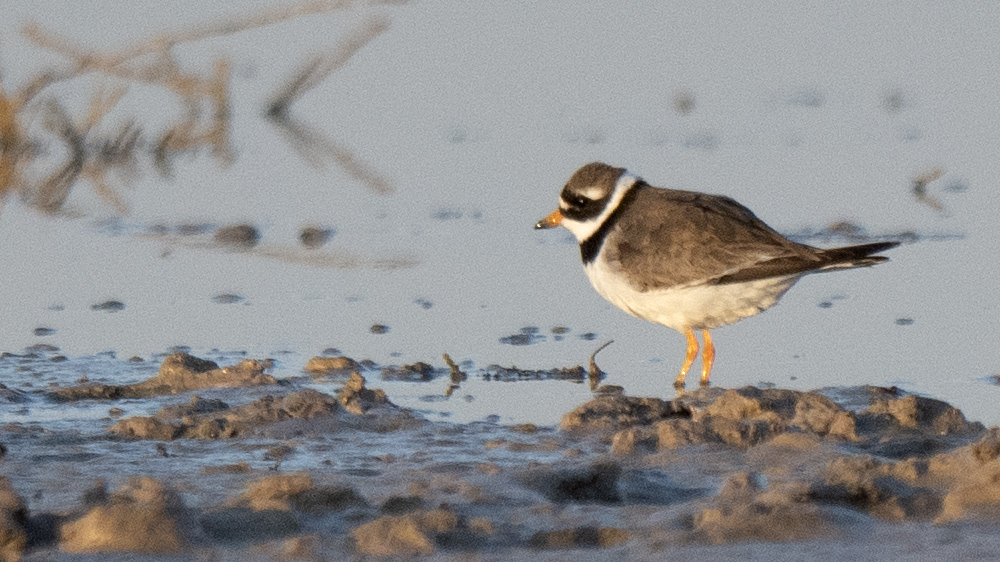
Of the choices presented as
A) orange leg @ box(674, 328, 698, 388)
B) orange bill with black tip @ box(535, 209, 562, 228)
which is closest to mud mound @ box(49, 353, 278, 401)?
orange leg @ box(674, 328, 698, 388)

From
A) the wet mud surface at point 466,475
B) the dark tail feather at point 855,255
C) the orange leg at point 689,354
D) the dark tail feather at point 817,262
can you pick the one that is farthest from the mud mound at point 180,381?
the dark tail feather at point 855,255

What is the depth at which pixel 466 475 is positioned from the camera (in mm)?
4199

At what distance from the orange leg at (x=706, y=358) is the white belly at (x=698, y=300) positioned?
9 cm

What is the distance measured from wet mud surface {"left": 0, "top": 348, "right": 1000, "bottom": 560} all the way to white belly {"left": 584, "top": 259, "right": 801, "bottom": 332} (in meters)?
0.59

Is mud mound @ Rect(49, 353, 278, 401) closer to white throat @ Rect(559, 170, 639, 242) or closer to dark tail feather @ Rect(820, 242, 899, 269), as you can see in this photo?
white throat @ Rect(559, 170, 639, 242)

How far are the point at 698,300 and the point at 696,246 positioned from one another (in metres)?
0.22

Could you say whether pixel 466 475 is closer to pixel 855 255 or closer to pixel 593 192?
pixel 855 255

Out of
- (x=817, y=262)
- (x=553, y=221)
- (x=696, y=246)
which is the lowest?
(x=817, y=262)

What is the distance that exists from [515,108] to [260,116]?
2.02m

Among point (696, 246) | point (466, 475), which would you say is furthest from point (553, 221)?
point (466, 475)

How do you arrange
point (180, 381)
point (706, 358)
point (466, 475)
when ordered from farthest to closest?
1. point (706, 358)
2. point (180, 381)
3. point (466, 475)

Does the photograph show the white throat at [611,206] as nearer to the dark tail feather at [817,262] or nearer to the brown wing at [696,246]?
the brown wing at [696,246]

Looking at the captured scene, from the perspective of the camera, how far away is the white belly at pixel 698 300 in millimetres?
6051

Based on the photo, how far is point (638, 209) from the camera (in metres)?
6.35
